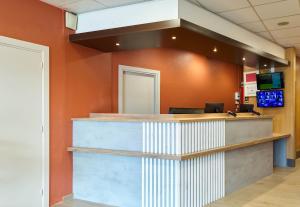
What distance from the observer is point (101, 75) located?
5312 mm

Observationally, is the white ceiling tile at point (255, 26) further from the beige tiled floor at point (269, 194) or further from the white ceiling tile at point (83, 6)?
the beige tiled floor at point (269, 194)

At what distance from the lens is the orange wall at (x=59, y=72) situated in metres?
4.01

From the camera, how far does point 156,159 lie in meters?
4.02

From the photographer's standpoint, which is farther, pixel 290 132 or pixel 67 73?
pixel 290 132

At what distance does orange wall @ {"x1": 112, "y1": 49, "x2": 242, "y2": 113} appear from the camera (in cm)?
655

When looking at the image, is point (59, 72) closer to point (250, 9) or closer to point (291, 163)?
point (250, 9)

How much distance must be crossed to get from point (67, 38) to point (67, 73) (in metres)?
0.53

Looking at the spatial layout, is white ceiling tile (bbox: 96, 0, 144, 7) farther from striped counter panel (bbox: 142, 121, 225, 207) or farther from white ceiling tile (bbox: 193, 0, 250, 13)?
striped counter panel (bbox: 142, 121, 225, 207)

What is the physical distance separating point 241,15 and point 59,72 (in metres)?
2.96

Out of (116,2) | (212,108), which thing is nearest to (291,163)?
(212,108)

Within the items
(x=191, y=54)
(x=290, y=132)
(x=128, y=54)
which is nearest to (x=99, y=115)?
(x=128, y=54)

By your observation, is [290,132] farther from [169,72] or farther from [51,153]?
[51,153]

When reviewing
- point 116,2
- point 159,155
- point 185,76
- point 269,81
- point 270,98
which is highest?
point 116,2

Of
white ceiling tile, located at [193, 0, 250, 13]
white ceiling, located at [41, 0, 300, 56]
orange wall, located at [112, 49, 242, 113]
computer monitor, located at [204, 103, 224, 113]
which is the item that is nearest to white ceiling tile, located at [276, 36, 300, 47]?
white ceiling, located at [41, 0, 300, 56]
